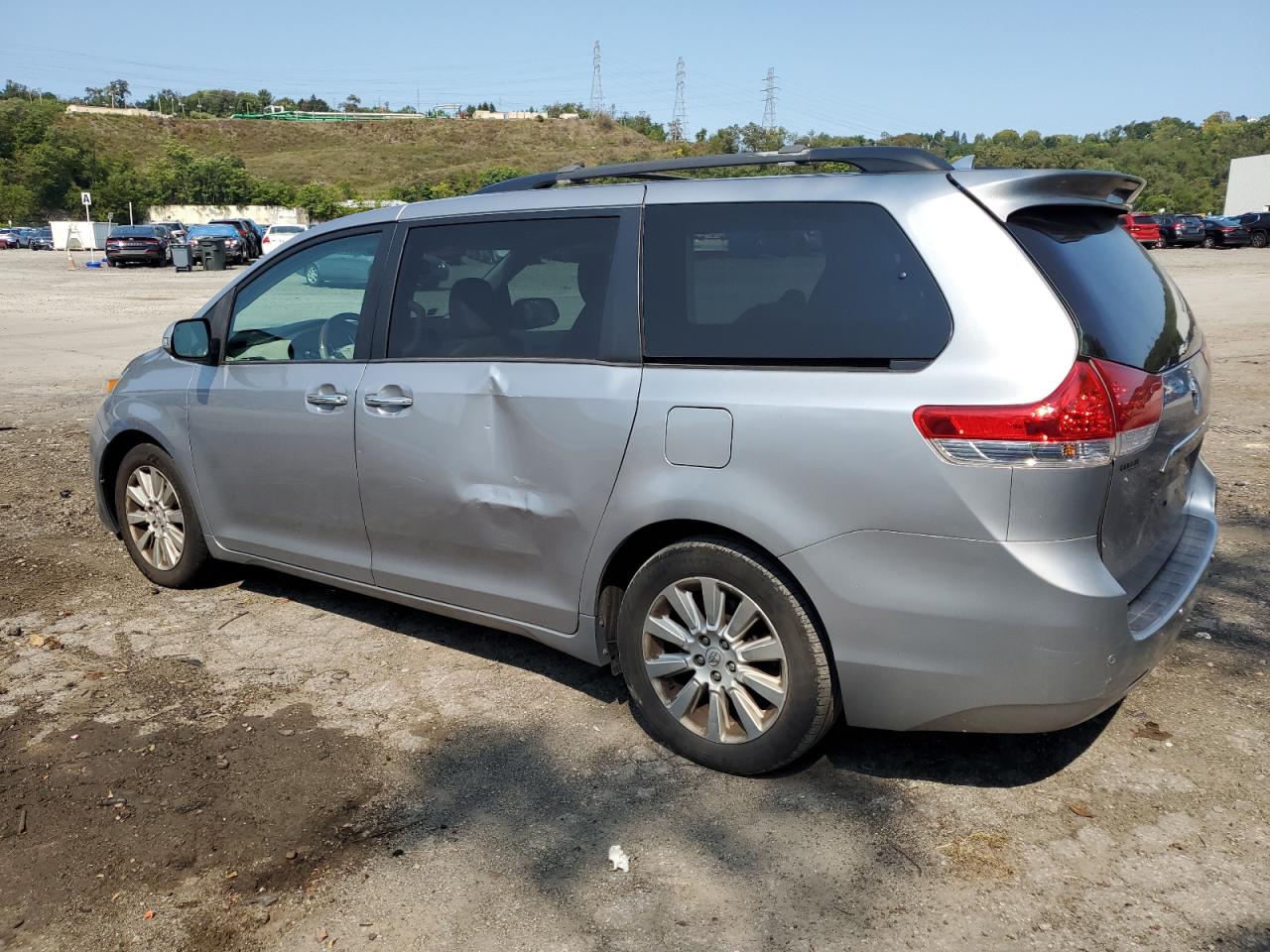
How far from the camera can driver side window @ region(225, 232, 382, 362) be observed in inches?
175

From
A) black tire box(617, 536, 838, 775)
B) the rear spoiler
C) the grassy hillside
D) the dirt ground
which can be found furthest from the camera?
the grassy hillside

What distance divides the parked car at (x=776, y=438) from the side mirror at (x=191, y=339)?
61 cm

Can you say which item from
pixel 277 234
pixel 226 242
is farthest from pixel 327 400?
pixel 226 242

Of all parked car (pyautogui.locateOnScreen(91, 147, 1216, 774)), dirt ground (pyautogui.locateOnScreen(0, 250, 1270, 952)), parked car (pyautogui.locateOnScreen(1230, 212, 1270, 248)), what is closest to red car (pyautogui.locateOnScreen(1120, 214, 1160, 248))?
parked car (pyautogui.locateOnScreen(1230, 212, 1270, 248))

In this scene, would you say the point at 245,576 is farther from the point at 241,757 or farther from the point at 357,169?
the point at 357,169

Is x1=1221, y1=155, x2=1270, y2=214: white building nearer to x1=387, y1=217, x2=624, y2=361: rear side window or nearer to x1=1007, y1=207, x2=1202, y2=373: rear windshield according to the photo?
x1=1007, y1=207, x2=1202, y2=373: rear windshield

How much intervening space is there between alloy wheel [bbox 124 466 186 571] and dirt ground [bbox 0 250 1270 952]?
36 cm

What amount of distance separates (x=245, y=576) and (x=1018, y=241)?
4148 mm

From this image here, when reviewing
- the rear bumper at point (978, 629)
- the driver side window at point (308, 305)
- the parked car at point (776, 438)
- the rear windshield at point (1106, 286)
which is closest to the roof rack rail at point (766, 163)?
the parked car at point (776, 438)

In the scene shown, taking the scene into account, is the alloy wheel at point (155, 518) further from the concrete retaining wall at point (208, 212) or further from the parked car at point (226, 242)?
the concrete retaining wall at point (208, 212)

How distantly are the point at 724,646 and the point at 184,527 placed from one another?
2.99 m

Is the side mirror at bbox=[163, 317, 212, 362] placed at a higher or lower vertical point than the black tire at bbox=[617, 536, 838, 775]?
higher

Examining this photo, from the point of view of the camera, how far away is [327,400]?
14.1ft

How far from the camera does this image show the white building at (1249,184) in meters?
82.1
